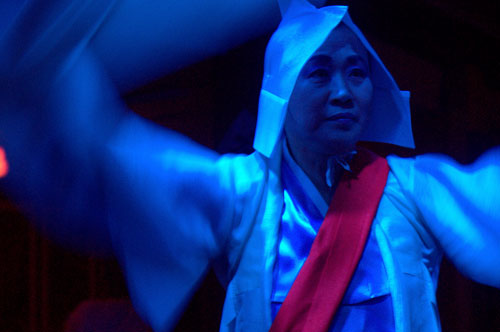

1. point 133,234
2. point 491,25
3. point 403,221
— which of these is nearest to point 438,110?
point 491,25

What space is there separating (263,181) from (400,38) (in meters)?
0.91

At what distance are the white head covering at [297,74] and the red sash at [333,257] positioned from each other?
125 mm

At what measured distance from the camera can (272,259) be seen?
2.48ft

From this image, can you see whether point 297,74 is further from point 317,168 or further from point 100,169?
point 100,169

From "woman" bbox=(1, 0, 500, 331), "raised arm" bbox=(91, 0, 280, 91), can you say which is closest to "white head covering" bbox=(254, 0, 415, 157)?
"woman" bbox=(1, 0, 500, 331)

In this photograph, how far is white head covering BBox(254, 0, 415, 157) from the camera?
79 centimetres

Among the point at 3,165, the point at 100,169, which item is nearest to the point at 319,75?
the point at 100,169

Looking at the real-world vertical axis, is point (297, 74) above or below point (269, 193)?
above

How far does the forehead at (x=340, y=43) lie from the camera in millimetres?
795

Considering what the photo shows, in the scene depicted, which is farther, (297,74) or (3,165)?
(297,74)

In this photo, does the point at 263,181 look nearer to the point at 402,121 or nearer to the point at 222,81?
the point at 402,121

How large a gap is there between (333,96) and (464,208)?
269mm

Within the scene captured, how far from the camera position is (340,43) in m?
0.80

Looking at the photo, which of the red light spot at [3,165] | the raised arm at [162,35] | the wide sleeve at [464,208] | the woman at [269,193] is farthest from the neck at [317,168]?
the red light spot at [3,165]
